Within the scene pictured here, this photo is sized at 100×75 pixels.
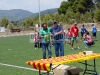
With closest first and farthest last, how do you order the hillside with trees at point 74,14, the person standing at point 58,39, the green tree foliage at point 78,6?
the person standing at point 58,39 < the hillside with trees at point 74,14 < the green tree foliage at point 78,6

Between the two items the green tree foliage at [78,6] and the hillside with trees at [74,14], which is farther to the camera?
the green tree foliage at [78,6]

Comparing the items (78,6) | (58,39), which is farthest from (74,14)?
(58,39)

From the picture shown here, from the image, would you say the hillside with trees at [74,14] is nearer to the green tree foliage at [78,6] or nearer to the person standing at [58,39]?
the green tree foliage at [78,6]

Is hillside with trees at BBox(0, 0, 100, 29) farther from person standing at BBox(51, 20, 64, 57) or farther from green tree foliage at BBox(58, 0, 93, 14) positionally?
person standing at BBox(51, 20, 64, 57)

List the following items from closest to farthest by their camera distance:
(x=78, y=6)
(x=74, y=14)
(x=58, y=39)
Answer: (x=58, y=39)
(x=74, y=14)
(x=78, y=6)

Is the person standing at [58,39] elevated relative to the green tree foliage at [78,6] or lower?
lower

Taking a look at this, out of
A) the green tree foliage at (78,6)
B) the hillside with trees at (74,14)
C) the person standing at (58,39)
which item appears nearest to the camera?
the person standing at (58,39)

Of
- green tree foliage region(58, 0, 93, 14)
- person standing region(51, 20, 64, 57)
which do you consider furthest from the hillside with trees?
person standing region(51, 20, 64, 57)

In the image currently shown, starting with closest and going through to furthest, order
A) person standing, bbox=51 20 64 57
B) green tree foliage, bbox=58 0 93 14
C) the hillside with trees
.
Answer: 1. person standing, bbox=51 20 64 57
2. the hillside with trees
3. green tree foliage, bbox=58 0 93 14

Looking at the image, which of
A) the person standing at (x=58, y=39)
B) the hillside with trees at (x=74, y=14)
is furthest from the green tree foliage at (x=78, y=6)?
the person standing at (x=58, y=39)

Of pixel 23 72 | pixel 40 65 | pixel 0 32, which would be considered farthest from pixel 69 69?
pixel 0 32

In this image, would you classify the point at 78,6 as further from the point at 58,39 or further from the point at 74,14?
the point at 58,39

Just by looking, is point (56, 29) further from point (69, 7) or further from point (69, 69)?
point (69, 7)

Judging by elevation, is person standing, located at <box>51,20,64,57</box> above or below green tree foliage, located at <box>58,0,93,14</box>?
below
